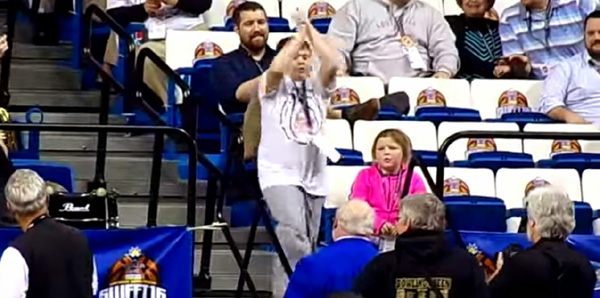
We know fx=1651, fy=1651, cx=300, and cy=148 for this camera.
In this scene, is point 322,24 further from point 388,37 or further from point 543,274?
point 543,274

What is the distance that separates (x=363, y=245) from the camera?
7.81m

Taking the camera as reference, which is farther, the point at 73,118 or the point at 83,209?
the point at 73,118

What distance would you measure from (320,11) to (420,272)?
6.00 metres

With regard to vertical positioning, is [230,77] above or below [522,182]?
above

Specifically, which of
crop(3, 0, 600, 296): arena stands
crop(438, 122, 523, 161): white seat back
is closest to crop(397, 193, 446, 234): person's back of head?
crop(3, 0, 600, 296): arena stands

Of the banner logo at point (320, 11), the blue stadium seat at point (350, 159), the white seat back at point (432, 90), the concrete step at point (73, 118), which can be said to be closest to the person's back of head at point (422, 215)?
the blue stadium seat at point (350, 159)

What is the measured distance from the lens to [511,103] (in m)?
12.3

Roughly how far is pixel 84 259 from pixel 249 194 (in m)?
2.39

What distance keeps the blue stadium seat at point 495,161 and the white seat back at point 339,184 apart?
1.00 meters

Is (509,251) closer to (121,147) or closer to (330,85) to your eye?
(330,85)

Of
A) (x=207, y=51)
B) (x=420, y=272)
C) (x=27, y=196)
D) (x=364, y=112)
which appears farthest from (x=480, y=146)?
(x=27, y=196)

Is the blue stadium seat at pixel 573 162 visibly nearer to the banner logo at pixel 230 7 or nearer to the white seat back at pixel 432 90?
the white seat back at pixel 432 90

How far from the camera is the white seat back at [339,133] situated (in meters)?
11.0

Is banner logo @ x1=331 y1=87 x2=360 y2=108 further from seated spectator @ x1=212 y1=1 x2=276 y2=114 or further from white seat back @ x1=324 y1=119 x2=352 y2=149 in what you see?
seated spectator @ x1=212 y1=1 x2=276 y2=114
